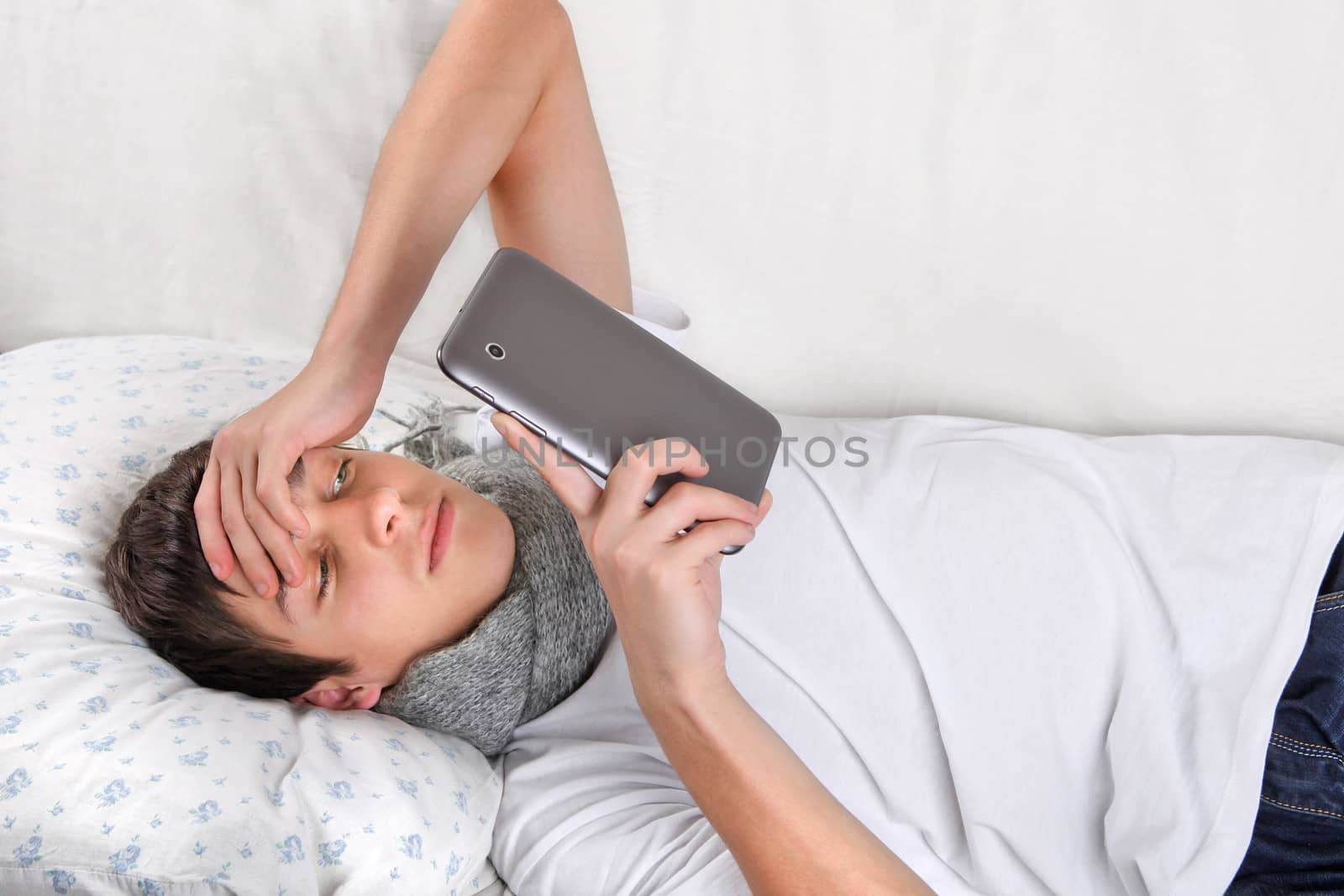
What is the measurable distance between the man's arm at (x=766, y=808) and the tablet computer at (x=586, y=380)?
13cm

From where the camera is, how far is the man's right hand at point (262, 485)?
0.80 m

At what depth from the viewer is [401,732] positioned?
A: 0.90 metres

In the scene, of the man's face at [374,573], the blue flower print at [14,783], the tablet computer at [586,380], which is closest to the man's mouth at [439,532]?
the man's face at [374,573]

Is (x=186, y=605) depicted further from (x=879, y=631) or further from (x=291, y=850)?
(x=879, y=631)

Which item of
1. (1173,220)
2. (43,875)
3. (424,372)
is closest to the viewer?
(43,875)

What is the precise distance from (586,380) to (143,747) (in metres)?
0.44

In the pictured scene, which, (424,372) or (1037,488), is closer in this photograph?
(1037,488)

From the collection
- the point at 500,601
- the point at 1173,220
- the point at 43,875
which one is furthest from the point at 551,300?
the point at 1173,220

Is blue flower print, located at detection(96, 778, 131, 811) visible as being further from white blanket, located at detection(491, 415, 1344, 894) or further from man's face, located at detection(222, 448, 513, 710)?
white blanket, located at detection(491, 415, 1344, 894)

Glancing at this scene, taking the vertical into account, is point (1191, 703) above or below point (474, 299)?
below

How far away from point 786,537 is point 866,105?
53cm

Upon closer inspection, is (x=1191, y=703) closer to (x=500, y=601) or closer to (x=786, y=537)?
(x=786, y=537)

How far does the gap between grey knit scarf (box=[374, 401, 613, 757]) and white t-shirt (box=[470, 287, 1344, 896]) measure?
64 mm

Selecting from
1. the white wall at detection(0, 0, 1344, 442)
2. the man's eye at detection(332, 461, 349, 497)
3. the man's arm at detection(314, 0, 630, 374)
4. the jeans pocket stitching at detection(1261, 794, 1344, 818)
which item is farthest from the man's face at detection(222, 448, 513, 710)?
the jeans pocket stitching at detection(1261, 794, 1344, 818)
